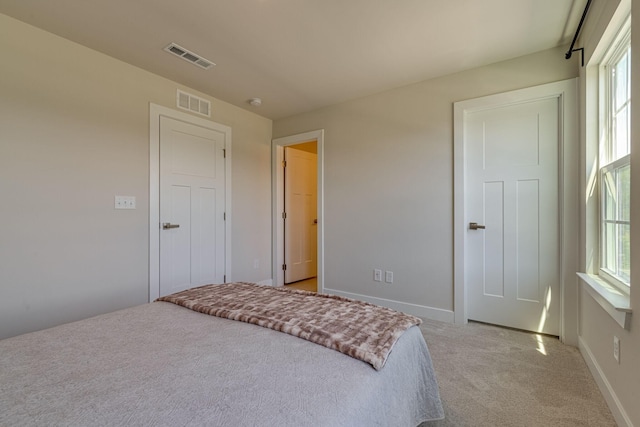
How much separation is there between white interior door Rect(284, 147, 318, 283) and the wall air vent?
1.26m

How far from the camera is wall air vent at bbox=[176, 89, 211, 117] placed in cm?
→ 301

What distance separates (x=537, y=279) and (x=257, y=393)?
259 cm

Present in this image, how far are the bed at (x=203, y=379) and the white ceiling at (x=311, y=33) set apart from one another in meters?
1.94

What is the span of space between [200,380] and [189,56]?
2.53m

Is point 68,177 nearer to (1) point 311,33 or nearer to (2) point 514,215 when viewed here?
(1) point 311,33

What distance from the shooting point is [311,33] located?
215cm

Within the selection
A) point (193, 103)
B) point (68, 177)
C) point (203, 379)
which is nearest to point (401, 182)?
point (193, 103)

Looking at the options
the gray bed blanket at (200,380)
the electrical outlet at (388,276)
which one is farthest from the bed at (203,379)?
the electrical outlet at (388,276)

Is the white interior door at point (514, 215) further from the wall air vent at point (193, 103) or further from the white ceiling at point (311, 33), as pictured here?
the wall air vent at point (193, 103)

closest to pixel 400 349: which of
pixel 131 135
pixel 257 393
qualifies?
pixel 257 393

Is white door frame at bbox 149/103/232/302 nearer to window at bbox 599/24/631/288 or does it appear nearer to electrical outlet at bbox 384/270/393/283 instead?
electrical outlet at bbox 384/270/393/283

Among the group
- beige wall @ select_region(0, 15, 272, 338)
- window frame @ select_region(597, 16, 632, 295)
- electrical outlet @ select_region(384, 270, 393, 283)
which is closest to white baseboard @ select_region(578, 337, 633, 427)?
window frame @ select_region(597, 16, 632, 295)

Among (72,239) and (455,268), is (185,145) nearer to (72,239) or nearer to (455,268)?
(72,239)

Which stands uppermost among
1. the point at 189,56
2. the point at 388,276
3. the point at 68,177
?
the point at 189,56
